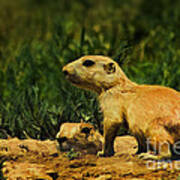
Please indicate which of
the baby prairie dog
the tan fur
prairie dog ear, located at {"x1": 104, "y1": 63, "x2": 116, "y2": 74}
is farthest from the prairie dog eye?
the tan fur

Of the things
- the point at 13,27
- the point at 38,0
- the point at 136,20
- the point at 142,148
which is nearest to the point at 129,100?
the point at 142,148

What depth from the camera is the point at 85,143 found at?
3.15m

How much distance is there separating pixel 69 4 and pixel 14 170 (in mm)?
9915

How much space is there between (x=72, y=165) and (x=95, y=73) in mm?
696

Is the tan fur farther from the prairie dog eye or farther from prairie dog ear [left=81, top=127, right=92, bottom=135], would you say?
the prairie dog eye

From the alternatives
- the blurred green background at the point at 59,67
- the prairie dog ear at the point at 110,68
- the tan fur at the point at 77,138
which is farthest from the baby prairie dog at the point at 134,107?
the blurred green background at the point at 59,67

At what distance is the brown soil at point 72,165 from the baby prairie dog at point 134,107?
A: 9cm

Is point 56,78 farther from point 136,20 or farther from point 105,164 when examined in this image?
point 136,20

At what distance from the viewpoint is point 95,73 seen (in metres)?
3.07

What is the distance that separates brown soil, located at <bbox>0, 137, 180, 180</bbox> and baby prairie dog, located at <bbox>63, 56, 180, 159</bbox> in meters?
0.09

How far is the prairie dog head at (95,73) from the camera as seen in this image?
10.1 ft

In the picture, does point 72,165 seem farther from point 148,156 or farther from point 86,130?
point 148,156

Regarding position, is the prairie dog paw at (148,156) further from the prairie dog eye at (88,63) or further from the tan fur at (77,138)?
the prairie dog eye at (88,63)

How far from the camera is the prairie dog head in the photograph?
10.1 feet
